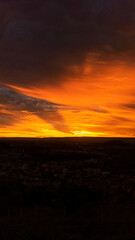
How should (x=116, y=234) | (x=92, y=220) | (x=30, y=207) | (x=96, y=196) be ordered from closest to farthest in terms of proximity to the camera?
(x=116, y=234)
(x=92, y=220)
(x=30, y=207)
(x=96, y=196)

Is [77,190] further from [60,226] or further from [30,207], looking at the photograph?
[60,226]

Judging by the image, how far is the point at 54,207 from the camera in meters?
20.3

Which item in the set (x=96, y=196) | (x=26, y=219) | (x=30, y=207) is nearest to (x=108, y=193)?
(x=96, y=196)

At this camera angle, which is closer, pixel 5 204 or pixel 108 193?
pixel 5 204

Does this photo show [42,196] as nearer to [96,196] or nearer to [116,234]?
[96,196]

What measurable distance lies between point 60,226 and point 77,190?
9.67m

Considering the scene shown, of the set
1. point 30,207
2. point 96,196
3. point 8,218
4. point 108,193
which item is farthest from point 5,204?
point 108,193

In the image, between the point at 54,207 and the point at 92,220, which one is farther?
the point at 54,207

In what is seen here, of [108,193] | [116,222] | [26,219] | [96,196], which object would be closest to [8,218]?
[26,219]

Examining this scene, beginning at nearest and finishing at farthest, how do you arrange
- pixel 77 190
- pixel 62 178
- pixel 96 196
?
pixel 96 196 → pixel 77 190 → pixel 62 178

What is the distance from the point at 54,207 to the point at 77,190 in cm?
556

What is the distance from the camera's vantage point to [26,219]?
17156 mm

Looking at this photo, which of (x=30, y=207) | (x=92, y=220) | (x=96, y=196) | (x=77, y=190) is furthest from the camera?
(x=77, y=190)

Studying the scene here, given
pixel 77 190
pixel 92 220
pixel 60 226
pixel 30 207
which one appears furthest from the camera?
pixel 77 190
